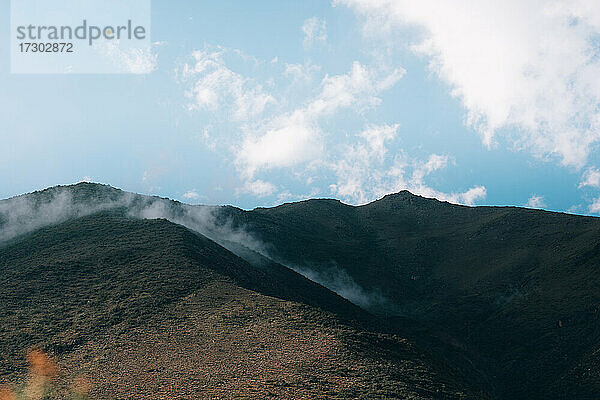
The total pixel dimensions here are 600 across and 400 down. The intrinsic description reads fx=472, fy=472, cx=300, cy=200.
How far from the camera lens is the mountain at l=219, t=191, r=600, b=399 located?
7850 cm

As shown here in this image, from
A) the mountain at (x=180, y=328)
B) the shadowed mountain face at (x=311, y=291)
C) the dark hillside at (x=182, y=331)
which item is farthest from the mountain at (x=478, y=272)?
the dark hillside at (x=182, y=331)

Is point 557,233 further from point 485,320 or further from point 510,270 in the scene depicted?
point 485,320

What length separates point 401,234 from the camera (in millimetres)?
148625

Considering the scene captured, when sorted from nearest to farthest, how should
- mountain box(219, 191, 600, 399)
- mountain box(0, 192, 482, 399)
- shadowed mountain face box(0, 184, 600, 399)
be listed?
mountain box(0, 192, 482, 399), shadowed mountain face box(0, 184, 600, 399), mountain box(219, 191, 600, 399)

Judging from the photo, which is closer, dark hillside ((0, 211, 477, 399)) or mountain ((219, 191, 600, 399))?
dark hillside ((0, 211, 477, 399))

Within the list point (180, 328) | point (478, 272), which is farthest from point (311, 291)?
point (478, 272)

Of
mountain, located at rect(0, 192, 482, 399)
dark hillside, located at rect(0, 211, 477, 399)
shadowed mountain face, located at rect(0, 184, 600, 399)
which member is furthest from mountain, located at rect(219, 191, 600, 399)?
dark hillside, located at rect(0, 211, 477, 399)

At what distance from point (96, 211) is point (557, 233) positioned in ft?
355

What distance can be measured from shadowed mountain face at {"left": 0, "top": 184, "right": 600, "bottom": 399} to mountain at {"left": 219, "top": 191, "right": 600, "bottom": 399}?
1.32 ft

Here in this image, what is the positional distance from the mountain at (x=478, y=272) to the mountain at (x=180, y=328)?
93.8ft

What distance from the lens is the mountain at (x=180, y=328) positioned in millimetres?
40562

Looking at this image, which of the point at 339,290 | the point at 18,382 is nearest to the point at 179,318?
the point at 18,382

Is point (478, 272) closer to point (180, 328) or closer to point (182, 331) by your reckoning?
point (180, 328)

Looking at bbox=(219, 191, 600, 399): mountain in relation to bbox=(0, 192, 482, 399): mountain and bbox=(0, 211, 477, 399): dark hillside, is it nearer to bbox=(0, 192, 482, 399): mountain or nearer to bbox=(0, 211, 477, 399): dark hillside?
bbox=(0, 192, 482, 399): mountain
